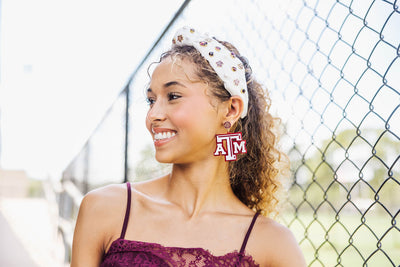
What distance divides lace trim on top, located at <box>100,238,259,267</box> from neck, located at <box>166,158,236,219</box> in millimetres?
189

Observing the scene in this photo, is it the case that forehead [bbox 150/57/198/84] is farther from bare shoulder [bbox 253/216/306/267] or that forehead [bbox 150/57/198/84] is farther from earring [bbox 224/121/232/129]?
bare shoulder [bbox 253/216/306/267]

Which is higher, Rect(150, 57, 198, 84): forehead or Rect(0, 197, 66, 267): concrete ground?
Rect(150, 57, 198, 84): forehead

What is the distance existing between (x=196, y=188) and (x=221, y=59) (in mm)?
468

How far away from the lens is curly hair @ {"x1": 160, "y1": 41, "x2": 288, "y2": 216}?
62.9 inches

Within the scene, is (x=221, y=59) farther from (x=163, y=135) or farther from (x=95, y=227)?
(x=95, y=227)

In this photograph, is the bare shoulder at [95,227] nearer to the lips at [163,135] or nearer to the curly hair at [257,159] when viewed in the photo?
the lips at [163,135]

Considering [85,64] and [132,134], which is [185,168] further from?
[85,64]

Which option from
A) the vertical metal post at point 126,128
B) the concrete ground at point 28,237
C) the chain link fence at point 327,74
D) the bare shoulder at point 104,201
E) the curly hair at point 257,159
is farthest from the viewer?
the concrete ground at point 28,237

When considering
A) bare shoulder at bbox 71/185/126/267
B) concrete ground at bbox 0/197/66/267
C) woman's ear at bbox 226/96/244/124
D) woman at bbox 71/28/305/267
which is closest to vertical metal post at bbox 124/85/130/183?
woman at bbox 71/28/305/267

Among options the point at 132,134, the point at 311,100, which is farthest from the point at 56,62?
the point at 311,100

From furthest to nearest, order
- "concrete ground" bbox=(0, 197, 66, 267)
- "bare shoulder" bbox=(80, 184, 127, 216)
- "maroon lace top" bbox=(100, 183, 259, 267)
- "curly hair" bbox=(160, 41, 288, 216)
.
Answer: "concrete ground" bbox=(0, 197, 66, 267) < "curly hair" bbox=(160, 41, 288, 216) < "bare shoulder" bbox=(80, 184, 127, 216) < "maroon lace top" bbox=(100, 183, 259, 267)

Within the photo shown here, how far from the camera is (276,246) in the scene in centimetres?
137

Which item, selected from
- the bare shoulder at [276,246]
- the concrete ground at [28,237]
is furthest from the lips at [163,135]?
the concrete ground at [28,237]

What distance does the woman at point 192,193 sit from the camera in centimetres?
134
